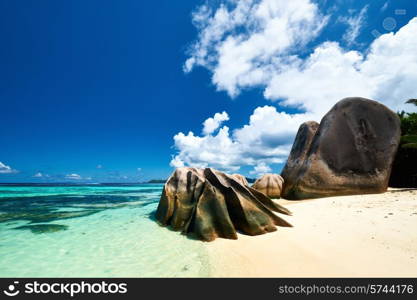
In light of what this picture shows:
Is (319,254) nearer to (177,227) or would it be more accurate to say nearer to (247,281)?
(247,281)

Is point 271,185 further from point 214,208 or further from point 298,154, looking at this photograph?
point 214,208

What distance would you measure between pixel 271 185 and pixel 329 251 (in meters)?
10.7

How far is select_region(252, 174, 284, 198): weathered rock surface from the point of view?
46.0 ft

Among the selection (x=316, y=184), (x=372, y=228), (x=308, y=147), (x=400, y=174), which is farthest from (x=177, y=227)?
(x=400, y=174)

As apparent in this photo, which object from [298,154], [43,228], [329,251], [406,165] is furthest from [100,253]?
[406,165]

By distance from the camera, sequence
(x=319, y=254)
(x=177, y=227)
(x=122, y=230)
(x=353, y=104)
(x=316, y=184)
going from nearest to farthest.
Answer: (x=319, y=254)
(x=177, y=227)
(x=122, y=230)
(x=316, y=184)
(x=353, y=104)

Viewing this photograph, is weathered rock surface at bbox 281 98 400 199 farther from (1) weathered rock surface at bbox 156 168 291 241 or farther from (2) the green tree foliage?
(1) weathered rock surface at bbox 156 168 291 241

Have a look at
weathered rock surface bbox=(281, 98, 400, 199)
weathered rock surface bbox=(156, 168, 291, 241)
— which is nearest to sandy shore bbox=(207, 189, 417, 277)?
weathered rock surface bbox=(156, 168, 291, 241)

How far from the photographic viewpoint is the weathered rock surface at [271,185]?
1401cm

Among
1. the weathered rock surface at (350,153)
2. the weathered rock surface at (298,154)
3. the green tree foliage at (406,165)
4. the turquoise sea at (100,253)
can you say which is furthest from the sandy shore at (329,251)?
the green tree foliage at (406,165)

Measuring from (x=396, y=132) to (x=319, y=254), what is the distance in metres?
13.2

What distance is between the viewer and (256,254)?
3.71 m

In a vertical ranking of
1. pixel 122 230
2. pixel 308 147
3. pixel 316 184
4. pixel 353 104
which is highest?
pixel 353 104

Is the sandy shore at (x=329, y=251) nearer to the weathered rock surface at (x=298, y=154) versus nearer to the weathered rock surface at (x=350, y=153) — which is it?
the weathered rock surface at (x=350, y=153)
